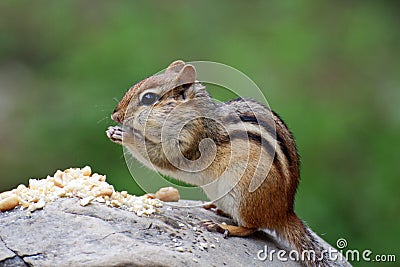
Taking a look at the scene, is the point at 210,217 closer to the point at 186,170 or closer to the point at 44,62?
the point at 186,170

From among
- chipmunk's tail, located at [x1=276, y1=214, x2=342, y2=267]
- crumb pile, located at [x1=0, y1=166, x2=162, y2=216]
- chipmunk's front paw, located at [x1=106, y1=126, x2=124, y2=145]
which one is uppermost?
chipmunk's front paw, located at [x1=106, y1=126, x2=124, y2=145]

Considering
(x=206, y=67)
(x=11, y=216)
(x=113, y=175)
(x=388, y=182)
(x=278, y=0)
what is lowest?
(x=11, y=216)

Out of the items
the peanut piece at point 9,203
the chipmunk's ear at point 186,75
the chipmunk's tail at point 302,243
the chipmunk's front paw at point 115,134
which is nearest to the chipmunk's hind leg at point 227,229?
the chipmunk's tail at point 302,243

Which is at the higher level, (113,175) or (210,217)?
(113,175)

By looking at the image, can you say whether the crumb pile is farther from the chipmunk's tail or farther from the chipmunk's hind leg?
the chipmunk's tail

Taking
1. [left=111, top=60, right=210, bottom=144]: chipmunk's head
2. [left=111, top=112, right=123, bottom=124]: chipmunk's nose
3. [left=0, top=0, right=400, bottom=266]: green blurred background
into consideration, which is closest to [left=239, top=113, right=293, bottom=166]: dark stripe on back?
[left=111, top=60, right=210, bottom=144]: chipmunk's head

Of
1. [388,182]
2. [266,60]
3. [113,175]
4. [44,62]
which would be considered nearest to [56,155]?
[113,175]

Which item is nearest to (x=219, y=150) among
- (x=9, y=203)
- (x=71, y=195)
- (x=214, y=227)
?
(x=214, y=227)

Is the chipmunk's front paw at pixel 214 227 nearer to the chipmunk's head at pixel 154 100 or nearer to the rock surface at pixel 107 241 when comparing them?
the rock surface at pixel 107 241
